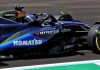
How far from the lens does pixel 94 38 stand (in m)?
10.8

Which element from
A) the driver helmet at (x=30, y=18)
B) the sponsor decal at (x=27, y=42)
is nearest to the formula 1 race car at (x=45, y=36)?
the sponsor decal at (x=27, y=42)

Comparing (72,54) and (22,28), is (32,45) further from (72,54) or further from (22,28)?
(72,54)

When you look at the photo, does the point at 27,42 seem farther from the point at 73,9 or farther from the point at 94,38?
the point at 73,9

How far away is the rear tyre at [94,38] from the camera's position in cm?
1084

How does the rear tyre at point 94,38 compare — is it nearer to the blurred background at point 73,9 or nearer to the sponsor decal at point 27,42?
the sponsor decal at point 27,42

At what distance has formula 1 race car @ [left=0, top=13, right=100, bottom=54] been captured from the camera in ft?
33.2

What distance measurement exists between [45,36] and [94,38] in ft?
4.76

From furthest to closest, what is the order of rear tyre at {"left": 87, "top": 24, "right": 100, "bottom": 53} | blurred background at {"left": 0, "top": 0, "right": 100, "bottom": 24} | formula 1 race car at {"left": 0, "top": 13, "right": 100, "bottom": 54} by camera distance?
blurred background at {"left": 0, "top": 0, "right": 100, "bottom": 24}
rear tyre at {"left": 87, "top": 24, "right": 100, "bottom": 53}
formula 1 race car at {"left": 0, "top": 13, "right": 100, "bottom": 54}

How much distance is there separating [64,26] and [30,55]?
4.95ft

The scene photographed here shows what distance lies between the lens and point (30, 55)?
1057 cm

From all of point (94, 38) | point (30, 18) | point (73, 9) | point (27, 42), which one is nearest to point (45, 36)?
point (27, 42)

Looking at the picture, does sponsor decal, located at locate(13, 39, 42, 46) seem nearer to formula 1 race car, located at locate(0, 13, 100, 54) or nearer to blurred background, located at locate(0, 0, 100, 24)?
formula 1 race car, located at locate(0, 13, 100, 54)

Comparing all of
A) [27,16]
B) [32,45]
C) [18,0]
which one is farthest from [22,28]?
[18,0]

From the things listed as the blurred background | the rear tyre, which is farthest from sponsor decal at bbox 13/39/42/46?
the blurred background
